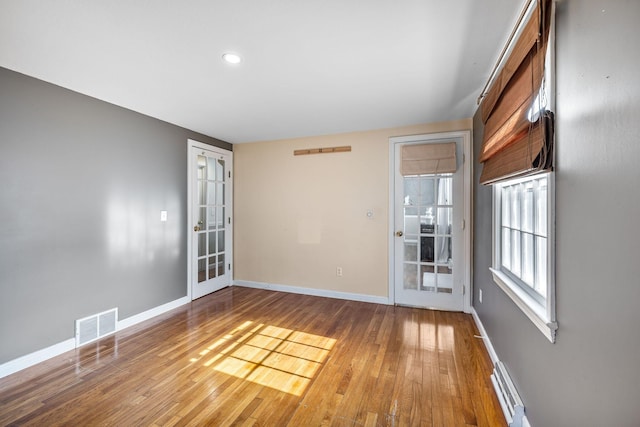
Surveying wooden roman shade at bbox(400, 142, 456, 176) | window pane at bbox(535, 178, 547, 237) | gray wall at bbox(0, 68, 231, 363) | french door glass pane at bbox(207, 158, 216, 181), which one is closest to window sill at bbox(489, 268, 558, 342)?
window pane at bbox(535, 178, 547, 237)

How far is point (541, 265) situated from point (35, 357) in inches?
148

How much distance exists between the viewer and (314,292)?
4008 millimetres

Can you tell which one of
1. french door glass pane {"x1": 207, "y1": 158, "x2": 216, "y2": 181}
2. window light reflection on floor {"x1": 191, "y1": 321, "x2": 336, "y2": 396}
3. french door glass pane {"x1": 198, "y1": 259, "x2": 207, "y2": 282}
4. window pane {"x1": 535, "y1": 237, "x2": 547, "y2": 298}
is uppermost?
french door glass pane {"x1": 207, "y1": 158, "x2": 216, "y2": 181}

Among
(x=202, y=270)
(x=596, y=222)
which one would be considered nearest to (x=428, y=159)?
(x=596, y=222)

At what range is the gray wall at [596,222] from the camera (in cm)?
75

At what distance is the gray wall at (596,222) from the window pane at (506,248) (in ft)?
2.79

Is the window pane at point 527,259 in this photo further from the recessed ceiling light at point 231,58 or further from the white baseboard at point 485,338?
the recessed ceiling light at point 231,58

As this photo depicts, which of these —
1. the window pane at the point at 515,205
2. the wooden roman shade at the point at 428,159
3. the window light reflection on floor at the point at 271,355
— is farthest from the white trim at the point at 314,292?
the window pane at the point at 515,205

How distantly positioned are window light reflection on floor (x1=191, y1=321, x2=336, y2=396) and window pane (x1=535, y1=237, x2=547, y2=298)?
1631 millimetres

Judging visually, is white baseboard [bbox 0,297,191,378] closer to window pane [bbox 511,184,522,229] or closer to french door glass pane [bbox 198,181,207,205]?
french door glass pane [bbox 198,181,207,205]

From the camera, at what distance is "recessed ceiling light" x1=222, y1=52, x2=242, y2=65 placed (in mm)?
1898

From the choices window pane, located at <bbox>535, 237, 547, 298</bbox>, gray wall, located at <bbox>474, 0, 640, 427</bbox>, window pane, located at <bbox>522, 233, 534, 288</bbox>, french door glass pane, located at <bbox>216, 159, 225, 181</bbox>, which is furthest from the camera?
french door glass pane, located at <bbox>216, 159, 225, 181</bbox>

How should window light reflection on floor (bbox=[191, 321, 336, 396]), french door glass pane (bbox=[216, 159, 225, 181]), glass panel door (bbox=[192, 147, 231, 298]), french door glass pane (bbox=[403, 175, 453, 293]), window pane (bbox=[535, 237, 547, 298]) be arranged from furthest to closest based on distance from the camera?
french door glass pane (bbox=[216, 159, 225, 181]) < glass panel door (bbox=[192, 147, 231, 298]) < french door glass pane (bbox=[403, 175, 453, 293]) < window light reflection on floor (bbox=[191, 321, 336, 396]) < window pane (bbox=[535, 237, 547, 298])

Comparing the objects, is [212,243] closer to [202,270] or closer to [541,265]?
[202,270]
